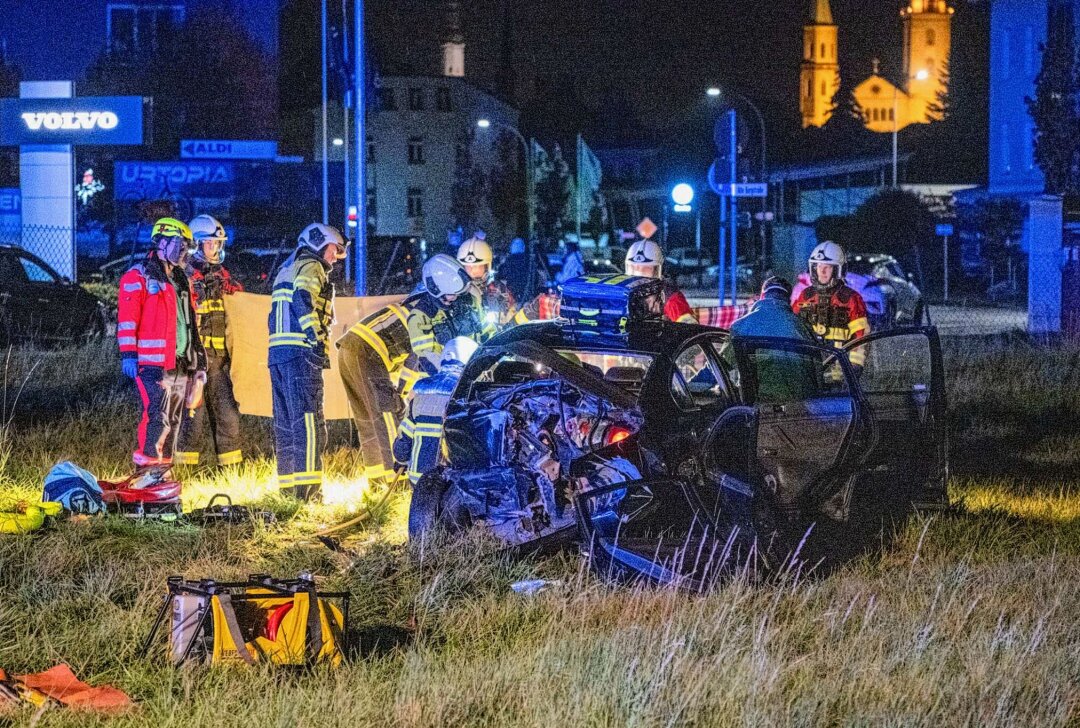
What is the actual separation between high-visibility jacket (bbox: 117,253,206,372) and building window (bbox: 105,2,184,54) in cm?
5041

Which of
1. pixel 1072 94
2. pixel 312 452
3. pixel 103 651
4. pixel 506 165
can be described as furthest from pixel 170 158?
pixel 103 651

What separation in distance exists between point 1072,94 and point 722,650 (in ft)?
145

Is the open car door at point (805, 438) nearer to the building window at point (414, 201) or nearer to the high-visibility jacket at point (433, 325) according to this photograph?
the high-visibility jacket at point (433, 325)

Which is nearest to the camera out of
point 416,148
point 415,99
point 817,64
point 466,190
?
point 466,190

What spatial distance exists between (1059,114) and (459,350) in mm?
40978

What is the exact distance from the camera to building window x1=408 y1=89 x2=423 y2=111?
72938 millimetres

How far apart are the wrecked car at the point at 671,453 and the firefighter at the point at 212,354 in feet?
9.58

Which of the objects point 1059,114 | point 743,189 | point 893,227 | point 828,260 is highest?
point 1059,114

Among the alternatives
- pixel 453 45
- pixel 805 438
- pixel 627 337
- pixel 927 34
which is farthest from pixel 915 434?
pixel 927 34

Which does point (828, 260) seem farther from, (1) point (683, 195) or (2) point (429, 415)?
(1) point (683, 195)

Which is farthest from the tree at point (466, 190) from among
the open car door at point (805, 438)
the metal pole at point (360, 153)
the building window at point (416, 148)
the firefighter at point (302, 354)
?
the open car door at point (805, 438)

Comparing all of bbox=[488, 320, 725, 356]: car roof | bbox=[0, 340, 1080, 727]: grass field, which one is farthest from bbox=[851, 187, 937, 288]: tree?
bbox=[488, 320, 725, 356]: car roof

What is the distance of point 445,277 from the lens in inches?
365

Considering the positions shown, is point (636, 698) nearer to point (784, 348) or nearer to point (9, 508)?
point (784, 348)
